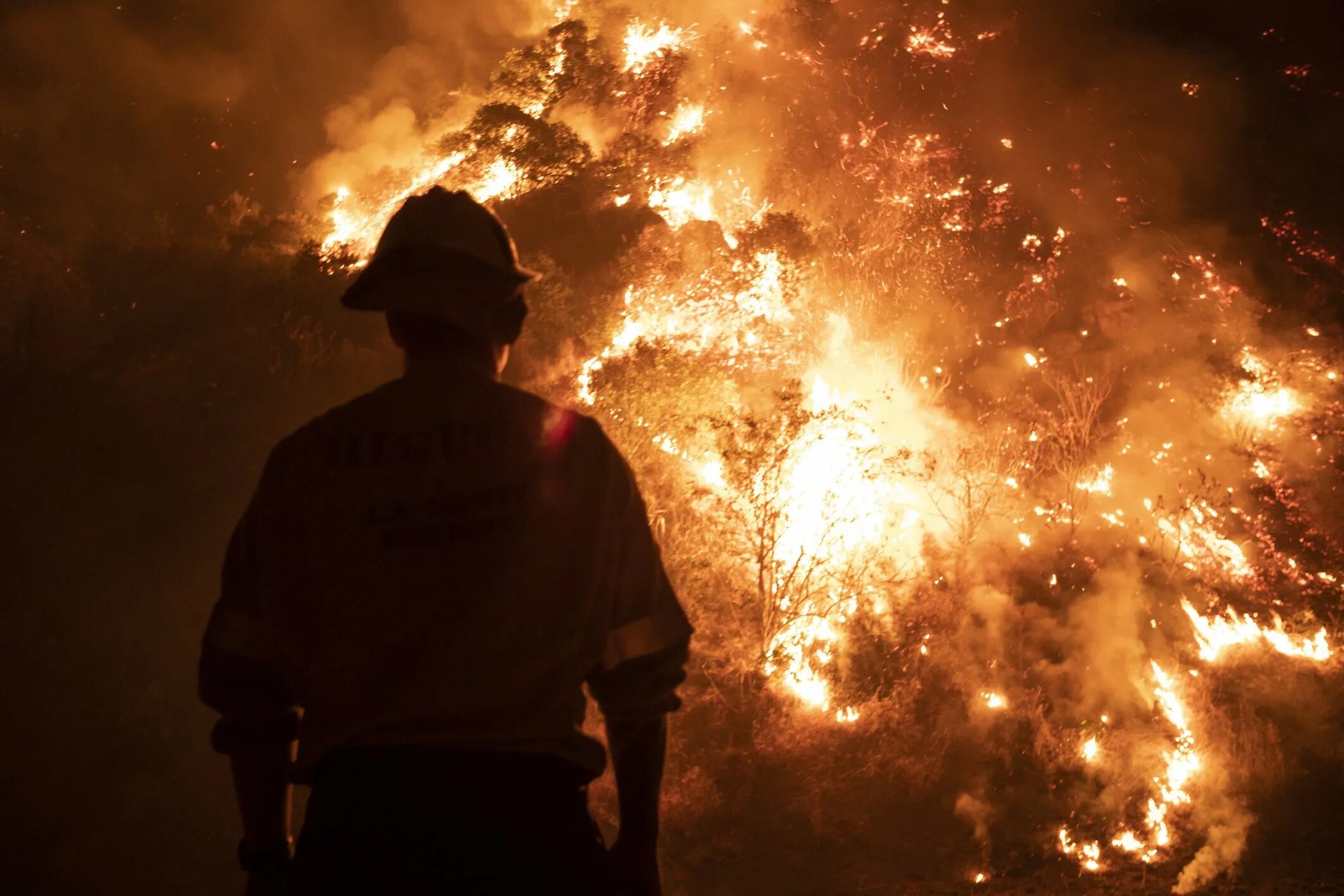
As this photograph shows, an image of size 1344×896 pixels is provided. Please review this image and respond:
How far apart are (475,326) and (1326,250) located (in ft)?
52.6

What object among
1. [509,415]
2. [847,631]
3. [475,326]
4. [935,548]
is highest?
[935,548]

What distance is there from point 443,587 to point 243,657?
451 mm

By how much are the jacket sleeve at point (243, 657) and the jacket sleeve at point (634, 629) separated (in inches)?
23.3

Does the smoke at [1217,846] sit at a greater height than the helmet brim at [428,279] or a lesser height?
lesser

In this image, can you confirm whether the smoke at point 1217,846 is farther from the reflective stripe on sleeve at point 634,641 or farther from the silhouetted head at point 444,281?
the silhouetted head at point 444,281

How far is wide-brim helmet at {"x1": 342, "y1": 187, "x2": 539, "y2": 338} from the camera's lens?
178 centimetres

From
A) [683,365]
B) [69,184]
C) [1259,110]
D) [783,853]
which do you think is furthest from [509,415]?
[1259,110]

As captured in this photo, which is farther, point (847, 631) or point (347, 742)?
point (847, 631)

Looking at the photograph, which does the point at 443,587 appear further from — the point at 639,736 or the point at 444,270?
the point at 444,270

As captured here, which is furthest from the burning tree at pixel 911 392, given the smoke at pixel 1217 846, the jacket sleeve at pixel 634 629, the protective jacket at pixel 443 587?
the protective jacket at pixel 443 587

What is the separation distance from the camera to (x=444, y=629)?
1.47m

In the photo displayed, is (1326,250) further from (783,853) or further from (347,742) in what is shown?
(347,742)

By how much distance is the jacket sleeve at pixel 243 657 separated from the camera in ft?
5.41

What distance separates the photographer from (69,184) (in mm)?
12508
